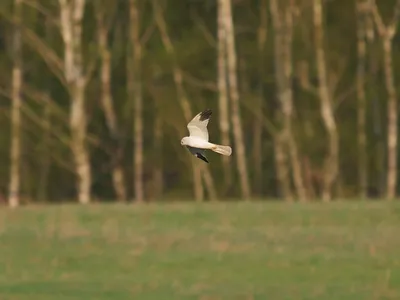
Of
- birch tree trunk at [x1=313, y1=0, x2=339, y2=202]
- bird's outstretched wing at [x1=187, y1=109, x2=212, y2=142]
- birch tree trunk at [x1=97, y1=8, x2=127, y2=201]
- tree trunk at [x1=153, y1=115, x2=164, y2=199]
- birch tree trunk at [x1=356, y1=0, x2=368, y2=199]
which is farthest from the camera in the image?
tree trunk at [x1=153, y1=115, x2=164, y2=199]

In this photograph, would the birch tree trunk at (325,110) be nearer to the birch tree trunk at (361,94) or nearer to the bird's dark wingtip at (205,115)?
the birch tree trunk at (361,94)

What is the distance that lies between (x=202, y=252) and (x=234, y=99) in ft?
34.6

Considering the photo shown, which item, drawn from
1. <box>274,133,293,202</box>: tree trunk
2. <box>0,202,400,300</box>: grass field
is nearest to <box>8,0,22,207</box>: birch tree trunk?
<box>274,133,293,202</box>: tree trunk

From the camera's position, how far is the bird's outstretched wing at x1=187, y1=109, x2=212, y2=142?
7.60 meters

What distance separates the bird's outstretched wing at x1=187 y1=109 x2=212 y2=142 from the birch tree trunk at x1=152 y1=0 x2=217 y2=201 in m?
16.9

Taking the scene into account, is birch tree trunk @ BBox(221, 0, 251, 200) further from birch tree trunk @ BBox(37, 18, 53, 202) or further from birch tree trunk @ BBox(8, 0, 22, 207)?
birch tree trunk @ BBox(8, 0, 22, 207)

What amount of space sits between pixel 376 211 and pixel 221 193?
882 cm

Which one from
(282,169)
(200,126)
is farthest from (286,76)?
(200,126)

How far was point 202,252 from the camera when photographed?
13492 millimetres

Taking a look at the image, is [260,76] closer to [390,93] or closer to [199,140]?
[390,93]

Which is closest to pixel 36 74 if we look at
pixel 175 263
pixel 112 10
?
pixel 112 10

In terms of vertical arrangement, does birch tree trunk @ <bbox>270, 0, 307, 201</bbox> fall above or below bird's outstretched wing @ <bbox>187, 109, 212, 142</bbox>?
above

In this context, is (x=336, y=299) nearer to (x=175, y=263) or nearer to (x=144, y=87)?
(x=175, y=263)

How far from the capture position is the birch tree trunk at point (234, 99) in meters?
23.9
